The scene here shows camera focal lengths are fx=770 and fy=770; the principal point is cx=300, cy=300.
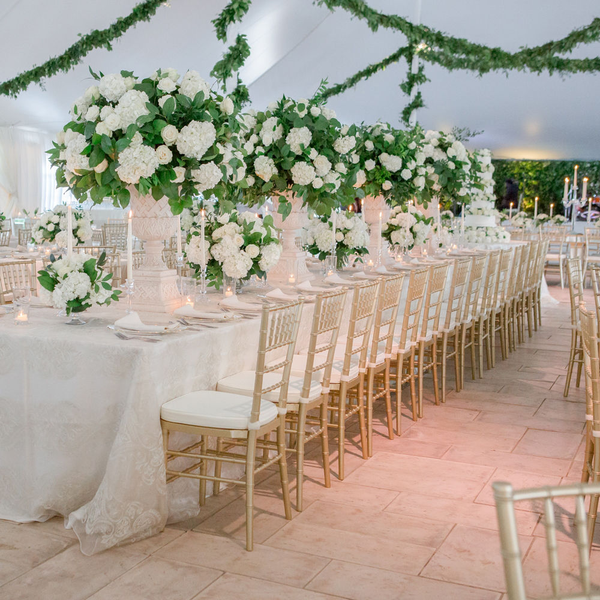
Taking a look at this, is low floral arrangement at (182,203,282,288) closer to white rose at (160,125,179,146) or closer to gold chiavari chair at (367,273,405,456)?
gold chiavari chair at (367,273,405,456)

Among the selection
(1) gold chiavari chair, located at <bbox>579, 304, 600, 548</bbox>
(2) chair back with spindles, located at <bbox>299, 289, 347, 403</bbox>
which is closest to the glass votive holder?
(2) chair back with spindles, located at <bbox>299, 289, 347, 403</bbox>

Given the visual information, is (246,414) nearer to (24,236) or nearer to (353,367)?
(353,367)

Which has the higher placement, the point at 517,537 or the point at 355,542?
the point at 517,537

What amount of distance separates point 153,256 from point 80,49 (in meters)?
7.59

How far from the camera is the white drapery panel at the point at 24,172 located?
46.3 feet

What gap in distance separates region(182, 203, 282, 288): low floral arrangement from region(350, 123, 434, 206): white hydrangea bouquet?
161 centimetres

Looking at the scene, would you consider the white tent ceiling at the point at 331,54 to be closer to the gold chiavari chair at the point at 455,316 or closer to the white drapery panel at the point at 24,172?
the white drapery panel at the point at 24,172

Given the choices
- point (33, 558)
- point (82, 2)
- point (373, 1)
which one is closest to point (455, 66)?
point (373, 1)

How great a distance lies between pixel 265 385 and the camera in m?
3.41

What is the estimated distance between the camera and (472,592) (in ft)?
9.06

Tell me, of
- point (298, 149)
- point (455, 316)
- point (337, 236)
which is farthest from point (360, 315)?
point (455, 316)

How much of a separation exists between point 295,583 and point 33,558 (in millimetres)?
1003

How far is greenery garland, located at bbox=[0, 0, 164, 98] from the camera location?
31.9ft

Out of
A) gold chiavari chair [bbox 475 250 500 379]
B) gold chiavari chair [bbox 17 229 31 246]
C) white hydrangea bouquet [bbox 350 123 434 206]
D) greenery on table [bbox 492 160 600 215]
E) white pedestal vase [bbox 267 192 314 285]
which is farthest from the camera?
greenery on table [bbox 492 160 600 215]
